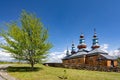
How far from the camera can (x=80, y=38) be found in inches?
2613

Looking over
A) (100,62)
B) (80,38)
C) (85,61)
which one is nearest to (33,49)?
(100,62)

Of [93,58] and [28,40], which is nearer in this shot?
[28,40]

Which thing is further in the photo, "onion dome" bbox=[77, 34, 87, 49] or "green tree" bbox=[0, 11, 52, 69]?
"onion dome" bbox=[77, 34, 87, 49]

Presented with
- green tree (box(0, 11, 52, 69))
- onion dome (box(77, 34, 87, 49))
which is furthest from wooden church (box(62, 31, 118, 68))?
green tree (box(0, 11, 52, 69))

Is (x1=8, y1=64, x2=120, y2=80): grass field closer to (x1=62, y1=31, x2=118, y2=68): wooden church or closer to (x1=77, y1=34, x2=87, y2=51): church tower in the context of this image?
(x1=62, y1=31, x2=118, y2=68): wooden church

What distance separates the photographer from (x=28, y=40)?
29.0 meters

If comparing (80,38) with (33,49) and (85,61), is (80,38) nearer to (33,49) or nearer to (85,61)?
(85,61)

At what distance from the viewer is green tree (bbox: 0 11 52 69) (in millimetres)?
29078

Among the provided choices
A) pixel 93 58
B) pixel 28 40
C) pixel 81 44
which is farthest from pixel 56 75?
Answer: pixel 81 44

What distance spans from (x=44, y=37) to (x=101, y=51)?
2658cm

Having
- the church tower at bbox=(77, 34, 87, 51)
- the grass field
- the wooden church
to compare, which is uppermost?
the church tower at bbox=(77, 34, 87, 51)

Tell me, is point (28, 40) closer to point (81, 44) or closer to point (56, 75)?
point (56, 75)

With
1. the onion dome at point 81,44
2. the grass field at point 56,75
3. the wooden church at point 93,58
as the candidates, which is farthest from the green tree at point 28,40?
the onion dome at point 81,44

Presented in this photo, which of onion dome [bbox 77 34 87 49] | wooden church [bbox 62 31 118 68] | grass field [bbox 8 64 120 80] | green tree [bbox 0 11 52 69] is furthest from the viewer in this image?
onion dome [bbox 77 34 87 49]
